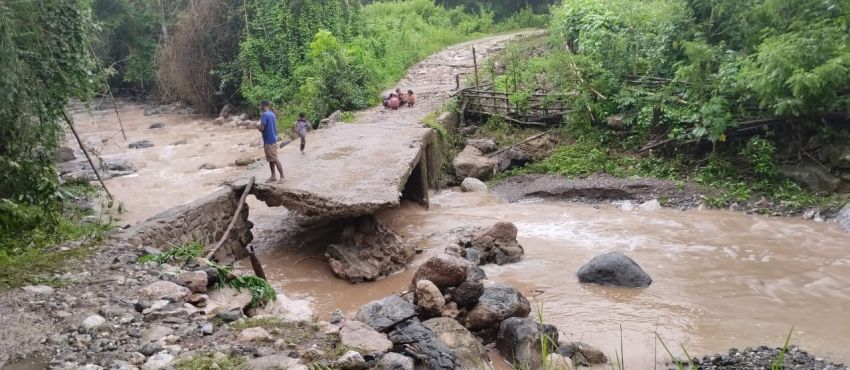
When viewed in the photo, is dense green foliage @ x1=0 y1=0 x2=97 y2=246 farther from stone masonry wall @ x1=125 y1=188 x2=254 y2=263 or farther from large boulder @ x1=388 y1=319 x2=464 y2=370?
large boulder @ x1=388 y1=319 x2=464 y2=370

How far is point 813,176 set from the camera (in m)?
11.1

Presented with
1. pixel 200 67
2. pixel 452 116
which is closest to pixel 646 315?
pixel 452 116

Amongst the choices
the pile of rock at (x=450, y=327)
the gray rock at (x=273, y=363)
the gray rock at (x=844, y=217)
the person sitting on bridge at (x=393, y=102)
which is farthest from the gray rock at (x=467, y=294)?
the person sitting on bridge at (x=393, y=102)

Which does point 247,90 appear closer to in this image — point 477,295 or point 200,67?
point 200,67

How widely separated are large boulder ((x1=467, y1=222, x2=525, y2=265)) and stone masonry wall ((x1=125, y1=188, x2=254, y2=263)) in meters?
3.41

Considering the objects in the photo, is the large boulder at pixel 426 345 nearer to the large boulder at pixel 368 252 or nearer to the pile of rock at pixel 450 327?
the pile of rock at pixel 450 327

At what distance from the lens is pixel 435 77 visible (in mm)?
20250

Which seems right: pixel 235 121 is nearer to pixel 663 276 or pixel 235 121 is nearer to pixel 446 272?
pixel 446 272

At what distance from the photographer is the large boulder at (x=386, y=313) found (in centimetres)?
620

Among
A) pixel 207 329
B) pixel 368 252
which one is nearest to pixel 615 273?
pixel 368 252

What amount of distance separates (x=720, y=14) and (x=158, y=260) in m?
10.5

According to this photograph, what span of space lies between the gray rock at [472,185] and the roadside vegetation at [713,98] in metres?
1.07

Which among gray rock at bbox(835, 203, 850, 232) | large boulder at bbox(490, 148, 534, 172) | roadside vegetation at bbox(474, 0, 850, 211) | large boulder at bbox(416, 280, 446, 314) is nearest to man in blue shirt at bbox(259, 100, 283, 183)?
large boulder at bbox(416, 280, 446, 314)

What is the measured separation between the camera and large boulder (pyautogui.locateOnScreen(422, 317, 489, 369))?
19.7 feet
